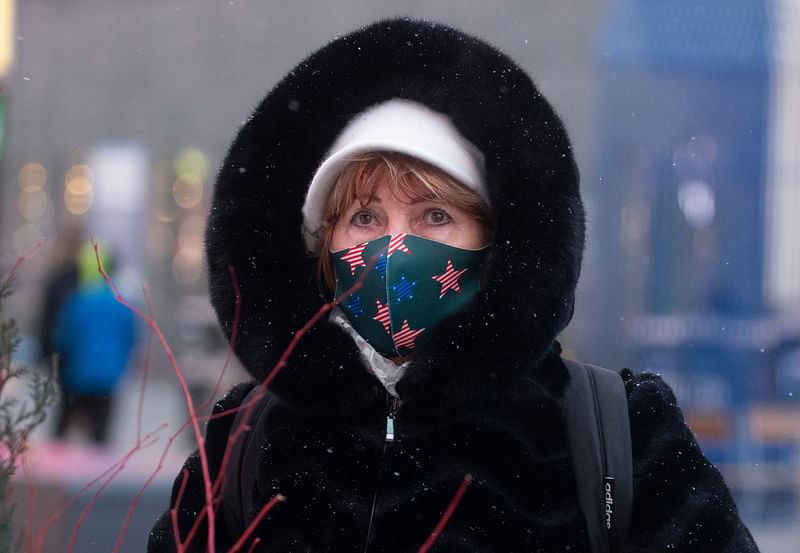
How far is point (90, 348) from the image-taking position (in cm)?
862

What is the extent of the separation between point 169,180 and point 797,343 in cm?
1096

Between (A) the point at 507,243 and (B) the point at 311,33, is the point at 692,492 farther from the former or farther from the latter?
(B) the point at 311,33

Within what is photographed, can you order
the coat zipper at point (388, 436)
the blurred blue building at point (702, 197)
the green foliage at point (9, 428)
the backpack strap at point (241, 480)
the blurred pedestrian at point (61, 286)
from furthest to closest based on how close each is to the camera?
the blurred pedestrian at point (61, 286) < the blurred blue building at point (702, 197) < the backpack strap at point (241, 480) < the coat zipper at point (388, 436) < the green foliage at point (9, 428)

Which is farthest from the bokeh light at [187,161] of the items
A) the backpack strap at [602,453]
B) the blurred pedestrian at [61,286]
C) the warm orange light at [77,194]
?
the backpack strap at [602,453]

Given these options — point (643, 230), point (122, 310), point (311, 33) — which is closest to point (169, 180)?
point (311, 33)

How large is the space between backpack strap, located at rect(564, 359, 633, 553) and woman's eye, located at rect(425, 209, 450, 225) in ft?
1.26

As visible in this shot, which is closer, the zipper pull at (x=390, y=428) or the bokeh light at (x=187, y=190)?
the zipper pull at (x=390, y=428)

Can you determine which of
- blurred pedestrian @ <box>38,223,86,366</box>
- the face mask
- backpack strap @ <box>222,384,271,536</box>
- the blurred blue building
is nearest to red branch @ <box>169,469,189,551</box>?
backpack strap @ <box>222,384,271,536</box>

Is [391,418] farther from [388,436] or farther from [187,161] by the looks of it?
[187,161]

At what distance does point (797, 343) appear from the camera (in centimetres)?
762

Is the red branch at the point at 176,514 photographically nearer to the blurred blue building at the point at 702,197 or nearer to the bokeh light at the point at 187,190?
the blurred blue building at the point at 702,197

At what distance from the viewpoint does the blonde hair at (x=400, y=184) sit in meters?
2.18

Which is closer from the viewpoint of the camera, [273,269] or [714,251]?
[273,269]

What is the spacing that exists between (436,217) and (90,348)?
687cm
